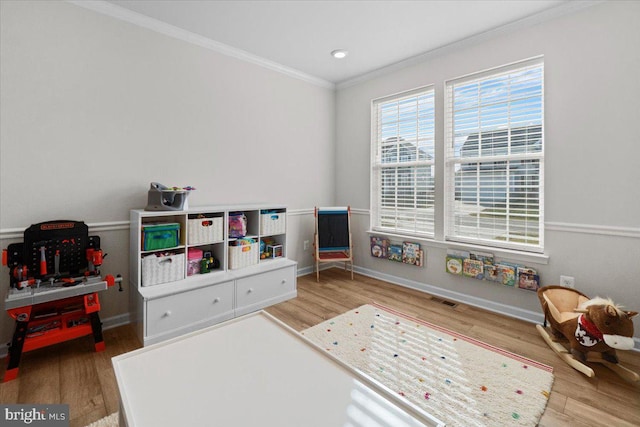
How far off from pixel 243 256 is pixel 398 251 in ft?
6.02

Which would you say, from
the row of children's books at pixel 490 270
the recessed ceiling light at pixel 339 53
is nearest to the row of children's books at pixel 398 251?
the row of children's books at pixel 490 270

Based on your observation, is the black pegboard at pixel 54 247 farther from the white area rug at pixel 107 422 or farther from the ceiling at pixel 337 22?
the ceiling at pixel 337 22

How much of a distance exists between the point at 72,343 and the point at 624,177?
14.4 ft

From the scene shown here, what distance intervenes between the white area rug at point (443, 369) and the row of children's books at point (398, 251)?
93cm

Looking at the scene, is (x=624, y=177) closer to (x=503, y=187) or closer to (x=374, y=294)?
Result: (x=503, y=187)

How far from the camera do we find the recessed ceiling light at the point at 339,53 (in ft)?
10.6

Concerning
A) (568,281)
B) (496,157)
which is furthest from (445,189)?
(568,281)

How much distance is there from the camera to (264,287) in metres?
2.99

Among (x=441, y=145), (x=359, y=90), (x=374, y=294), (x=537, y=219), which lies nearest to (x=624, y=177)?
(x=537, y=219)

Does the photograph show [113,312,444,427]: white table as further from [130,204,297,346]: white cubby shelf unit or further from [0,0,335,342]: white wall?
[0,0,335,342]: white wall

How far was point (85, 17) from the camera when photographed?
2338 mm

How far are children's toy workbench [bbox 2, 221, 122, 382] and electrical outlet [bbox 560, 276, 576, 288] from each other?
3.63 metres

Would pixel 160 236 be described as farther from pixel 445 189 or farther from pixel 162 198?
pixel 445 189

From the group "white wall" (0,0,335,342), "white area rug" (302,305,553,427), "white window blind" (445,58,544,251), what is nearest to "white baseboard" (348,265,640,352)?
"white window blind" (445,58,544,251)
